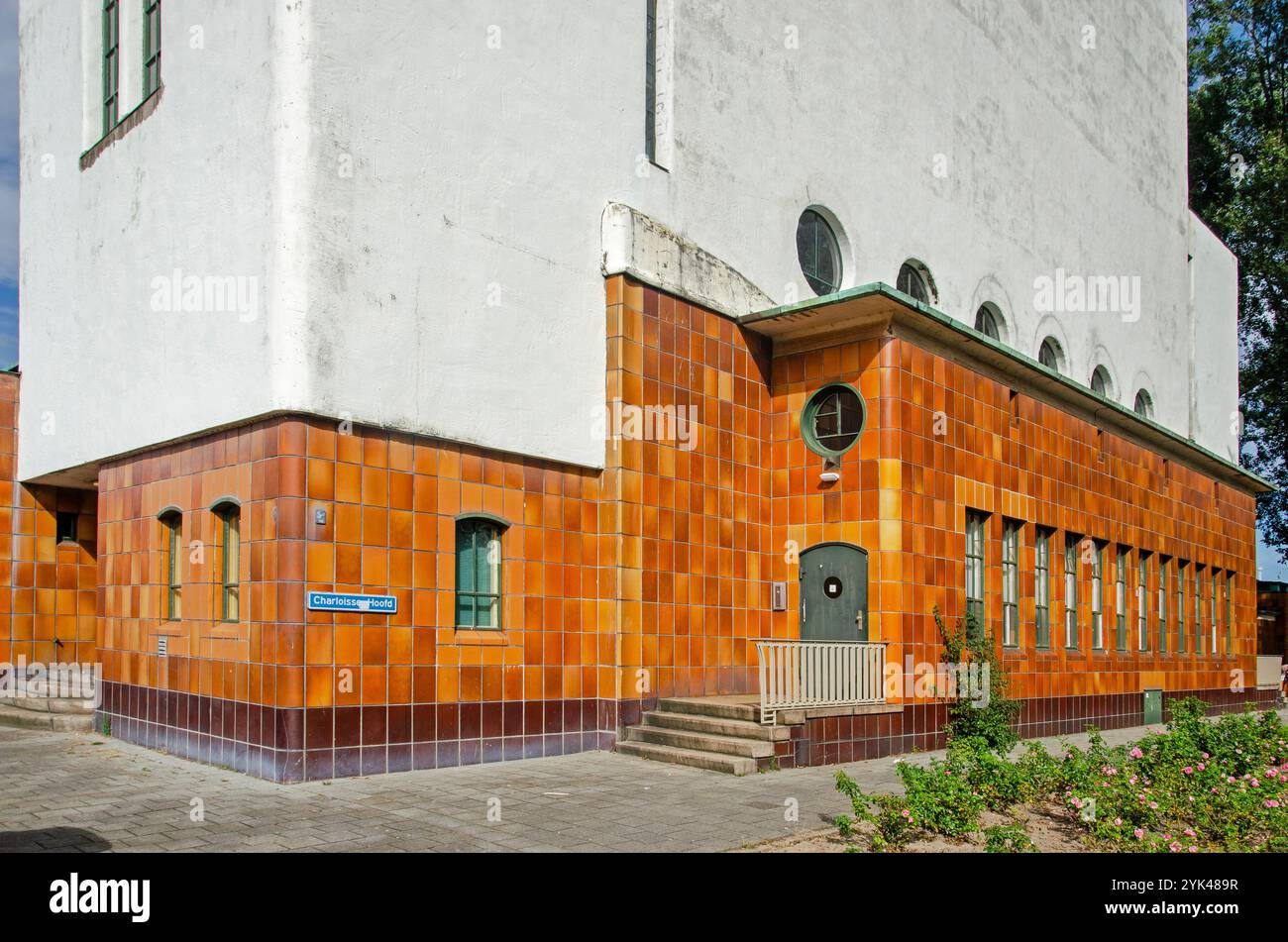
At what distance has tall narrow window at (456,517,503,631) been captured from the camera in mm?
11889

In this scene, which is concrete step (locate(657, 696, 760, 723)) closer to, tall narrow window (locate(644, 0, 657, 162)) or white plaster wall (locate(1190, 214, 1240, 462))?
tall narrow window (locate(644, 0, 657, 162))

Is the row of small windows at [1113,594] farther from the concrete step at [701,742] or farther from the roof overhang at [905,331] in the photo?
the concrete step at [701,742]

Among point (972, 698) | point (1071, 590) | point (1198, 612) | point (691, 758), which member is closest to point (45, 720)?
point (691, 758)

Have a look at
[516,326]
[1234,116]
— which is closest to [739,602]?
[516,326]

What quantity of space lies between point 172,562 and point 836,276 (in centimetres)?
1055

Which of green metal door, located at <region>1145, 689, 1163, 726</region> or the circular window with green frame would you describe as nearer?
the circular window with green frame

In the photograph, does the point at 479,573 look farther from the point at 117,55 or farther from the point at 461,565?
the point at 117,55

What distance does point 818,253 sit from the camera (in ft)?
56.3

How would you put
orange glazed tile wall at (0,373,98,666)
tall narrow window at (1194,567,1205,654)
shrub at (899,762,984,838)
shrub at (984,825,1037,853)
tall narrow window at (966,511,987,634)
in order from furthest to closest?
1. tall narrow window at (1194,567,1205,654)
2. tall narrow window at (966,511,987,634)
3. orange glazed tile wall at (0,373,98,666)
4. shrub at (899,762,984,838)
5. shrub at (984,825,1037,853)

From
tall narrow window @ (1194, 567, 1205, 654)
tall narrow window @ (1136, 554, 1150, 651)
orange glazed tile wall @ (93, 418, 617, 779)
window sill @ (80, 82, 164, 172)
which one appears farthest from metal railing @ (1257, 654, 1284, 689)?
window sill @ (80, 82, 164, 172)

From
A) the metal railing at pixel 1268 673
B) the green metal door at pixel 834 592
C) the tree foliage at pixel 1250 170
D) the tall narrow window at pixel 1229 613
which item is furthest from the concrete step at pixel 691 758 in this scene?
the tree foliage at pixel 1250 170

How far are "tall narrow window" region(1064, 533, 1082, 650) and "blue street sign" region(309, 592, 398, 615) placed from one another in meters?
12.2

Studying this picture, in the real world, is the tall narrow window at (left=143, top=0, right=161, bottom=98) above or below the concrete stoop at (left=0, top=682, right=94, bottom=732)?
above
